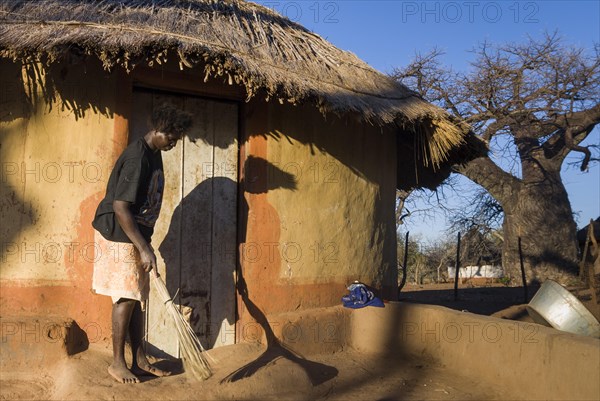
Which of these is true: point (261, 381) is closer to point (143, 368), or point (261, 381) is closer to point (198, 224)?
point (143, 368)

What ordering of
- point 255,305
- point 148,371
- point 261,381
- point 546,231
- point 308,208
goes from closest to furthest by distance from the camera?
1. point 148,371
2. point 261,381
3. point 255,305
4. point 308,208
5. point 546,231

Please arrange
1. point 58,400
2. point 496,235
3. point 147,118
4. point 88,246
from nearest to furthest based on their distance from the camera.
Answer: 1. point 58,400
2. point 88,246
3. point 147,118
4. point 496,235

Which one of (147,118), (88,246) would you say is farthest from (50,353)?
(147,118)

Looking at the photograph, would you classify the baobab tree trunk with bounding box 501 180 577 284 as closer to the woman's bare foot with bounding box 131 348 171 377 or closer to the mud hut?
the mud hut

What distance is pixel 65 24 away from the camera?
14.1 feet

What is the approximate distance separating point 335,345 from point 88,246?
82.3 inches

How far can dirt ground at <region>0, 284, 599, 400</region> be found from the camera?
Result: 383 centimetres

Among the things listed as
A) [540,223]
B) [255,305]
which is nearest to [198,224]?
[255,305]

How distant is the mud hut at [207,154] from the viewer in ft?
14.3

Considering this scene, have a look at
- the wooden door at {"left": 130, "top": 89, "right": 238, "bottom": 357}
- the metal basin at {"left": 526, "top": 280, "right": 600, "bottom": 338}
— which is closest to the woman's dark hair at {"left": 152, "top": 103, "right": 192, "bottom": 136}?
the wooden door at {"left": 130, "top": 89, "right": 238, "bottom": 357}

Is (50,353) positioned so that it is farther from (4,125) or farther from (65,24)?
(65,24)

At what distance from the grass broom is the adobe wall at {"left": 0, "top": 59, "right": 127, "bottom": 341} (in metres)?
0.78

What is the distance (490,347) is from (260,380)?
62.2 inches

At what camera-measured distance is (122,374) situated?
150 inches
